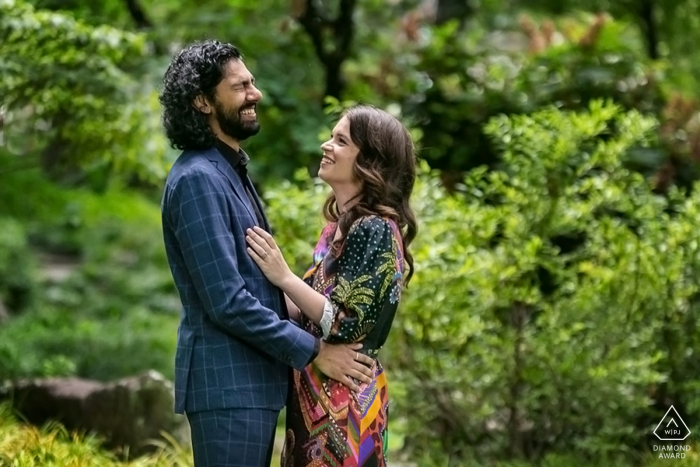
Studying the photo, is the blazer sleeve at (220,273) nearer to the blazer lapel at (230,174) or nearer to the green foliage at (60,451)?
the blazer lapel at (230,174)

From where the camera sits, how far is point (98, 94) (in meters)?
5.58

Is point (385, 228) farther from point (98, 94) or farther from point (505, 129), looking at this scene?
point (98, 94)

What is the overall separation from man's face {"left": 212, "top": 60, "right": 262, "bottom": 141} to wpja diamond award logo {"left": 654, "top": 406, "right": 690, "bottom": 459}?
132 inches

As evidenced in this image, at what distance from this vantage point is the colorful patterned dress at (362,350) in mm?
2865

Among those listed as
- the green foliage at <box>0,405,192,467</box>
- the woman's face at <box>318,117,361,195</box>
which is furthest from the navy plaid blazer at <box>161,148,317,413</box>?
the green foliage at <box>0,405,192,467</box>

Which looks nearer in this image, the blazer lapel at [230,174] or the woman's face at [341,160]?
the blazer lapel at [230,174]

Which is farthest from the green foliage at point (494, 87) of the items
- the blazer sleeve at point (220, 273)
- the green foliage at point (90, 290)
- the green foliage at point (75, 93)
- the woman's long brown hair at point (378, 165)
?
the blazer sleeve at point (220, 273)

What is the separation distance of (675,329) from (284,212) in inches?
92.2

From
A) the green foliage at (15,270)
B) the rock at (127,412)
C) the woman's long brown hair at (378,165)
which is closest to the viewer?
the woman's long brown hair at (378,165)

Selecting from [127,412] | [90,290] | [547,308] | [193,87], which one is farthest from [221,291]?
[90,290]

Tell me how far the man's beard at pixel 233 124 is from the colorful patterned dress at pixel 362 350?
0.45m

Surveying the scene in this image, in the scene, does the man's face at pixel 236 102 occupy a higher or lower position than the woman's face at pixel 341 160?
higher

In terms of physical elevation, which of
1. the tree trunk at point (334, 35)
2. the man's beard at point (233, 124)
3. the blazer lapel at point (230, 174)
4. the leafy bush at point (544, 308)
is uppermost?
the tree trunk at point (334, 35)

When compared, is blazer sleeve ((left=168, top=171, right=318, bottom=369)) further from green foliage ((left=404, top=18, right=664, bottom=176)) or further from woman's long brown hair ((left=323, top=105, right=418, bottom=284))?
green foliage ((left=404, top=18, right=664, bottom=176))
